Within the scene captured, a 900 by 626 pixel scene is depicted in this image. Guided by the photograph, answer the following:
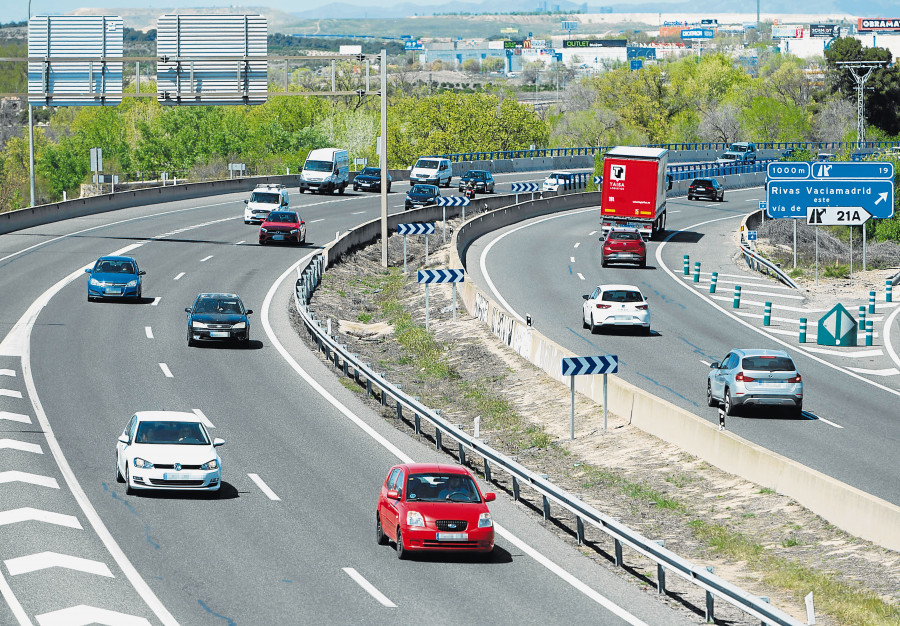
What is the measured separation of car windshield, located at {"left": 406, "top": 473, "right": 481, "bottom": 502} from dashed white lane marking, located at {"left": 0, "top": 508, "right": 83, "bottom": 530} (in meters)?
4.97

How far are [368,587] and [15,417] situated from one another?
43.4 feet

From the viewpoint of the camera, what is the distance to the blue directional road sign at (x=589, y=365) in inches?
1032

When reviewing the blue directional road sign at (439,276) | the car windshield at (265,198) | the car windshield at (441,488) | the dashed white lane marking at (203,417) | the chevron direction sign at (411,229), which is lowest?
the dashed white lane marking at (203,417)

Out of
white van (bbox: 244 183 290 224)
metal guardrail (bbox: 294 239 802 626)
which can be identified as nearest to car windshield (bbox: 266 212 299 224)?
white van (bbox: 244 183 290 224)

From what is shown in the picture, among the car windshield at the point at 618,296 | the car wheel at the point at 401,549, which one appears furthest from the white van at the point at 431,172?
the car wheel at the point at 401,549

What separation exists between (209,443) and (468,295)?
71.8ft

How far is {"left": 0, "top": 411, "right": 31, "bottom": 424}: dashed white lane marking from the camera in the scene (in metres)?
26.8

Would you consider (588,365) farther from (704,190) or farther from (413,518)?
(704,190)

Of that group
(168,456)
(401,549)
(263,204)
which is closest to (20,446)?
(168,456)

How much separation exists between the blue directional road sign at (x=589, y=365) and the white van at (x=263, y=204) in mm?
39481

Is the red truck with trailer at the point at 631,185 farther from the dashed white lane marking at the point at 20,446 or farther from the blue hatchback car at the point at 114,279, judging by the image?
the dashed white lane marking at the point at 20,446

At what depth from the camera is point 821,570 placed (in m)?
18.0

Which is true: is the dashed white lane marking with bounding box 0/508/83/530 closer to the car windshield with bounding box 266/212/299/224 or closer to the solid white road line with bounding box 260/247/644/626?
the solid white road line with bounding box 260/247/644/626

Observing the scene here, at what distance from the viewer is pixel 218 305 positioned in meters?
36.8
